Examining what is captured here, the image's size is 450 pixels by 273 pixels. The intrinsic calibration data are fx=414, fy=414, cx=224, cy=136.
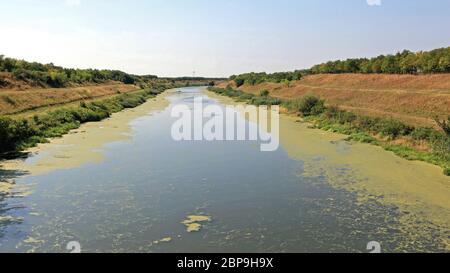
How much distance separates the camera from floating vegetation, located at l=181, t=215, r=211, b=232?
8547 mm

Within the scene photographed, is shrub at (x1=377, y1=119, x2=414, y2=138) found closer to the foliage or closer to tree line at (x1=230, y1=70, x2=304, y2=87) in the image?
the foliage

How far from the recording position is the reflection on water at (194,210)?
7.83 metres

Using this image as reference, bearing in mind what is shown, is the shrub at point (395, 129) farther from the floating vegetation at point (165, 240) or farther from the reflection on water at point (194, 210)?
the floating vegetation at point (165, 240)

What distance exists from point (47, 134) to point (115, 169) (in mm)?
8010

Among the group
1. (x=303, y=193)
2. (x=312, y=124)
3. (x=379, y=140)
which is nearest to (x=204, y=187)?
(x=303, y=193)

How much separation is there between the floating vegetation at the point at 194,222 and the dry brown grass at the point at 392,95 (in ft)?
54.7

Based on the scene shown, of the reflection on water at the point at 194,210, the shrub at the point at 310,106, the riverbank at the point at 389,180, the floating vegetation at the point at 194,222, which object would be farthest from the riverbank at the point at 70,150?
the shrub at the point at 310,106

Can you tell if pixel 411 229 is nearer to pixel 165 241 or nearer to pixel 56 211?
pixel 165 241

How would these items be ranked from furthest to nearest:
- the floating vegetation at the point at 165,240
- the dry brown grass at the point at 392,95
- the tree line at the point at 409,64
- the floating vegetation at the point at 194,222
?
the tree line at the point at 409,64
the dry brown grass at the point at 392,95
the floating vegetation at the point at 194,222
the floating vegetation at the point at 165,240

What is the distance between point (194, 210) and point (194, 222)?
31.5 inches

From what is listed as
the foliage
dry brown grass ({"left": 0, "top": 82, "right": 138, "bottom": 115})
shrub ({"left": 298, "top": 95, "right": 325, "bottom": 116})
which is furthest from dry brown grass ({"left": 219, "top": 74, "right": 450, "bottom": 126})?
dry brown grass ({"left": 0, "top": 82, "right": 138, "bottom": 115})

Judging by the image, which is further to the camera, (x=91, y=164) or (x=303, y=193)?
(x=91, y=164)

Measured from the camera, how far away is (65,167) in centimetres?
1394

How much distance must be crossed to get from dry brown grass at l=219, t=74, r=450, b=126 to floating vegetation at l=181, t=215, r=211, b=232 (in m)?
16.7
